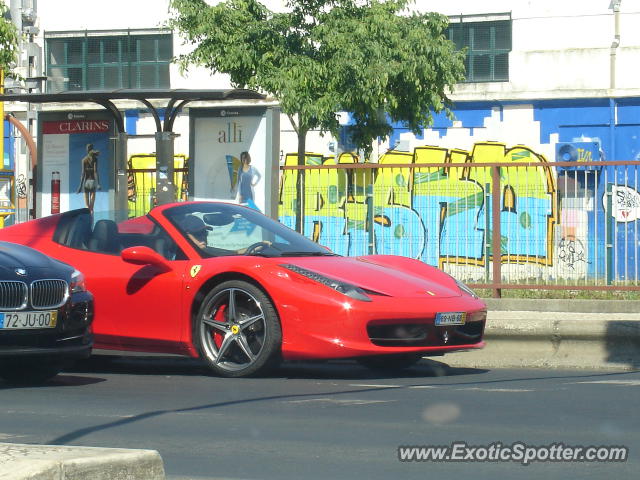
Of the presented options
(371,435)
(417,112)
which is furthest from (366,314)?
(417,112)

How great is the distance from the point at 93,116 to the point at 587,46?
14.6 m

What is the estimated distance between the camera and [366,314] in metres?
8.19

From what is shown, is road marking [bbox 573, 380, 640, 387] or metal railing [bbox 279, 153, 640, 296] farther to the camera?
metal railing [bbox 279, 153, 640, 296]

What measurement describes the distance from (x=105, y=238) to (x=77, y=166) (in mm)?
5487

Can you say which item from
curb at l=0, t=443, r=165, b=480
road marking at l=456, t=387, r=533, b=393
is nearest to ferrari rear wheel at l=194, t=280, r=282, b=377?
road marking at l=456, t=387, r=533, b=393

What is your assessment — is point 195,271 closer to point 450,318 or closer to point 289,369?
point 289,369

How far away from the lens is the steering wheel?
9.04m

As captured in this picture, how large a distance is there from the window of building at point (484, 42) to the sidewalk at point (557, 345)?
17.2 meters

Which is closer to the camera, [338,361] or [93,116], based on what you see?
[338,361]

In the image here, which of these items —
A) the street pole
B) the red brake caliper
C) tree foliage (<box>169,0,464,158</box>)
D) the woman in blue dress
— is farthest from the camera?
tree foliage (<box>169,0,464,158</box>)

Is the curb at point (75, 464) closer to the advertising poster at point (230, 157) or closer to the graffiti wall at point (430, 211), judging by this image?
the graffiti wall at point (430, 211)

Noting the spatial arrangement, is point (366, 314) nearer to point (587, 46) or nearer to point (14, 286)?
point (14, 286)

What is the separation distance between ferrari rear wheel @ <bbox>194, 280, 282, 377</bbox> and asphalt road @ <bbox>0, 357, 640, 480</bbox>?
149mm

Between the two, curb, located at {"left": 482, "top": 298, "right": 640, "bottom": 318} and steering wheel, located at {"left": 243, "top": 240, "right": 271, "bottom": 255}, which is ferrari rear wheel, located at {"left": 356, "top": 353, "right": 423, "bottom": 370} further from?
curb, located at {"left": 482, "top": 298, "right": 640, "bottom": 318}
